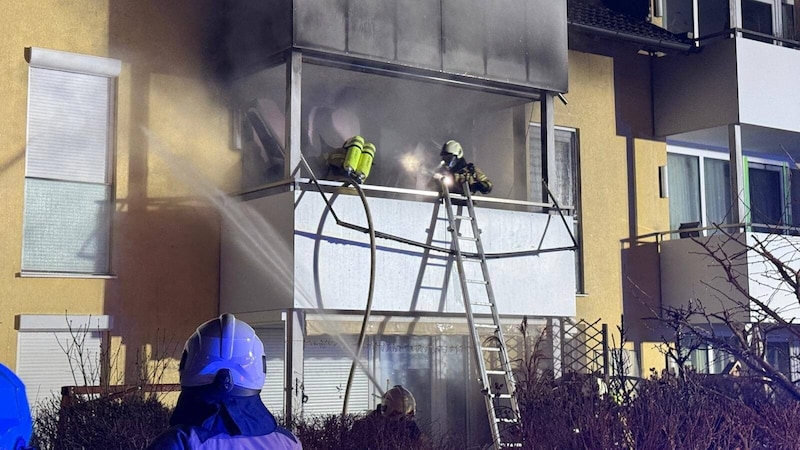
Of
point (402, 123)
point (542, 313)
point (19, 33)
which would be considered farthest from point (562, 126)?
point (19, 33)

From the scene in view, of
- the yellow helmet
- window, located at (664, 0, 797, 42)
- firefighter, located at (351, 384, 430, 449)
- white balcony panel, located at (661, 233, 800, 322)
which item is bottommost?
firefighter, located at (351, 384, 430, 449)

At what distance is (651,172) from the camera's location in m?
14.2

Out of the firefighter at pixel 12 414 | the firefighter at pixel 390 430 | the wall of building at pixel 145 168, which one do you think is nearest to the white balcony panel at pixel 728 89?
the wall of building at pixel 145 168

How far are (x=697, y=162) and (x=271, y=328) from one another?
7.10m

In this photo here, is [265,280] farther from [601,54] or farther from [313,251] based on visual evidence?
[601,54]

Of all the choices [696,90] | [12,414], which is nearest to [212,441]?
[12,414]

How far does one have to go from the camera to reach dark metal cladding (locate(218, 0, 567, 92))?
1009cm

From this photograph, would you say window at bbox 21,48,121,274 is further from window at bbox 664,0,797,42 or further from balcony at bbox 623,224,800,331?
window at bbox 664,0,797,42

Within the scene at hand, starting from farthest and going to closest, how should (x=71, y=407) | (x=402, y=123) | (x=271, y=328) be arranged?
(x=402, y=123) → (x=271, y=328) → (x=71, y=407)

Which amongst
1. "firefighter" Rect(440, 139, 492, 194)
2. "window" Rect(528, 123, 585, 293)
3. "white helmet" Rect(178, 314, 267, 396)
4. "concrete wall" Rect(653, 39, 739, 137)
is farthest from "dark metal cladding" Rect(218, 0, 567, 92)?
"white helmet" Rect(178, 314, 267, 396)

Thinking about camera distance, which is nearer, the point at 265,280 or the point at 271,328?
the point at 265,280

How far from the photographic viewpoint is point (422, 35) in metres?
10.7

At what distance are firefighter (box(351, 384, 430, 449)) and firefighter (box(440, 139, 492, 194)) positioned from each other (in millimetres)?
3875

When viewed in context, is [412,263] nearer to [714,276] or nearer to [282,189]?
[282,189]
